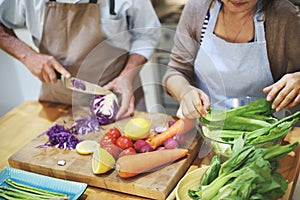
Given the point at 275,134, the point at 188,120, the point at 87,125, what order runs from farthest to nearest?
the point at 87,125, the point at 188,120, the point at 275,134

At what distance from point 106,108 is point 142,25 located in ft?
1.01

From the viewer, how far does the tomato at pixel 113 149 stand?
3.64 ft

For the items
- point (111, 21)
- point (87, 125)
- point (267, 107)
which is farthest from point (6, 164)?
point (267, 107)

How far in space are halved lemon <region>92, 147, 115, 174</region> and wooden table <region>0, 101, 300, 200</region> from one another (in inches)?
2.1

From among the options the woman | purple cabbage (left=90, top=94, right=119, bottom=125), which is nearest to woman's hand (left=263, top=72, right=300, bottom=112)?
the woman

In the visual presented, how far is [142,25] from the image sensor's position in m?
1.39

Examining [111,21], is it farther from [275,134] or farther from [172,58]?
[275,134]

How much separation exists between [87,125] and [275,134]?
22.4 inches

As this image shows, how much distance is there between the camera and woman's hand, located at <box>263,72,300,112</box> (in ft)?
3.43

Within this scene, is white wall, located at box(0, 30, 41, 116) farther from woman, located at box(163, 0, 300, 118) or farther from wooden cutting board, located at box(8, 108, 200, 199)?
woman, located at box(163, 0, 300, 118)

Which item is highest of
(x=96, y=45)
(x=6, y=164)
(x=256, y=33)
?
(x=256, y=33)

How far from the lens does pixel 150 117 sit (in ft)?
4.31

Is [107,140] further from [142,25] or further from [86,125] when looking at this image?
[142,25]

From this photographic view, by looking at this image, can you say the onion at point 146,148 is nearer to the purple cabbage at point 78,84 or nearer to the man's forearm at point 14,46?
the purple cabbage at point 78,84
